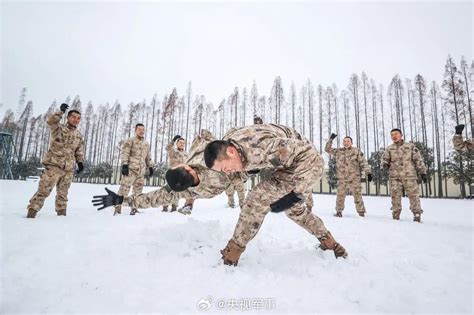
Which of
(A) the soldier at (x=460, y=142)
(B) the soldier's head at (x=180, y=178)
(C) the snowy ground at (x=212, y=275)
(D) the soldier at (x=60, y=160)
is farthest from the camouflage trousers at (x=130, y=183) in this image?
(A) the soldier at (x=460, y=142)

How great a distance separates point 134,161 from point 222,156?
4627 millimetres

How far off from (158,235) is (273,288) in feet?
5.64

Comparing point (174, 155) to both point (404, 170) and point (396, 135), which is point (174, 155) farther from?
point (404, 170)

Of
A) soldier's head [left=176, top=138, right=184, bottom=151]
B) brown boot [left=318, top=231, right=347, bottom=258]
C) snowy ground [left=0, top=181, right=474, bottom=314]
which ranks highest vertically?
soldier's head [left=176, top=138, right=184, bottom=151]

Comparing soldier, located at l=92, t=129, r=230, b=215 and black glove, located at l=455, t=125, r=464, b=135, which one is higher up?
black glove, located at l=455, t=125, r=464, b=135

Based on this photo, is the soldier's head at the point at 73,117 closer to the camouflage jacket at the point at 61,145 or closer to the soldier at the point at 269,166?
the camouflage jacket at the point at 61,145

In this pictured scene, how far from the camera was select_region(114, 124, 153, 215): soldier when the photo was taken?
5801 millimetres

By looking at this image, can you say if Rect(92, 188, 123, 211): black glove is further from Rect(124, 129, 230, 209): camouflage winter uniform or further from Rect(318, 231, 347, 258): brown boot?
Rect(318, 231, 347, 258): brown boot

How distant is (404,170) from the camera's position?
5.78m

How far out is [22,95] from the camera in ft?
120

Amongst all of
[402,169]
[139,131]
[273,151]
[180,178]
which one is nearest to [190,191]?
[180,178]

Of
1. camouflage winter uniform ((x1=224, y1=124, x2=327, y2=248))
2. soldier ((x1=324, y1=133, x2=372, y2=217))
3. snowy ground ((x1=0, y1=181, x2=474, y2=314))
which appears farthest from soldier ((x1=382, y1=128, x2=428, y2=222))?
camouflage winter uniform ((x1=224, y1=124, x2=327, y2=248))

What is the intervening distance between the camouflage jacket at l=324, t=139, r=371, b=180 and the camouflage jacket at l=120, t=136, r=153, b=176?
15.3 feet

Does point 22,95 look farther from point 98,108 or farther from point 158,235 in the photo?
point 158,235
